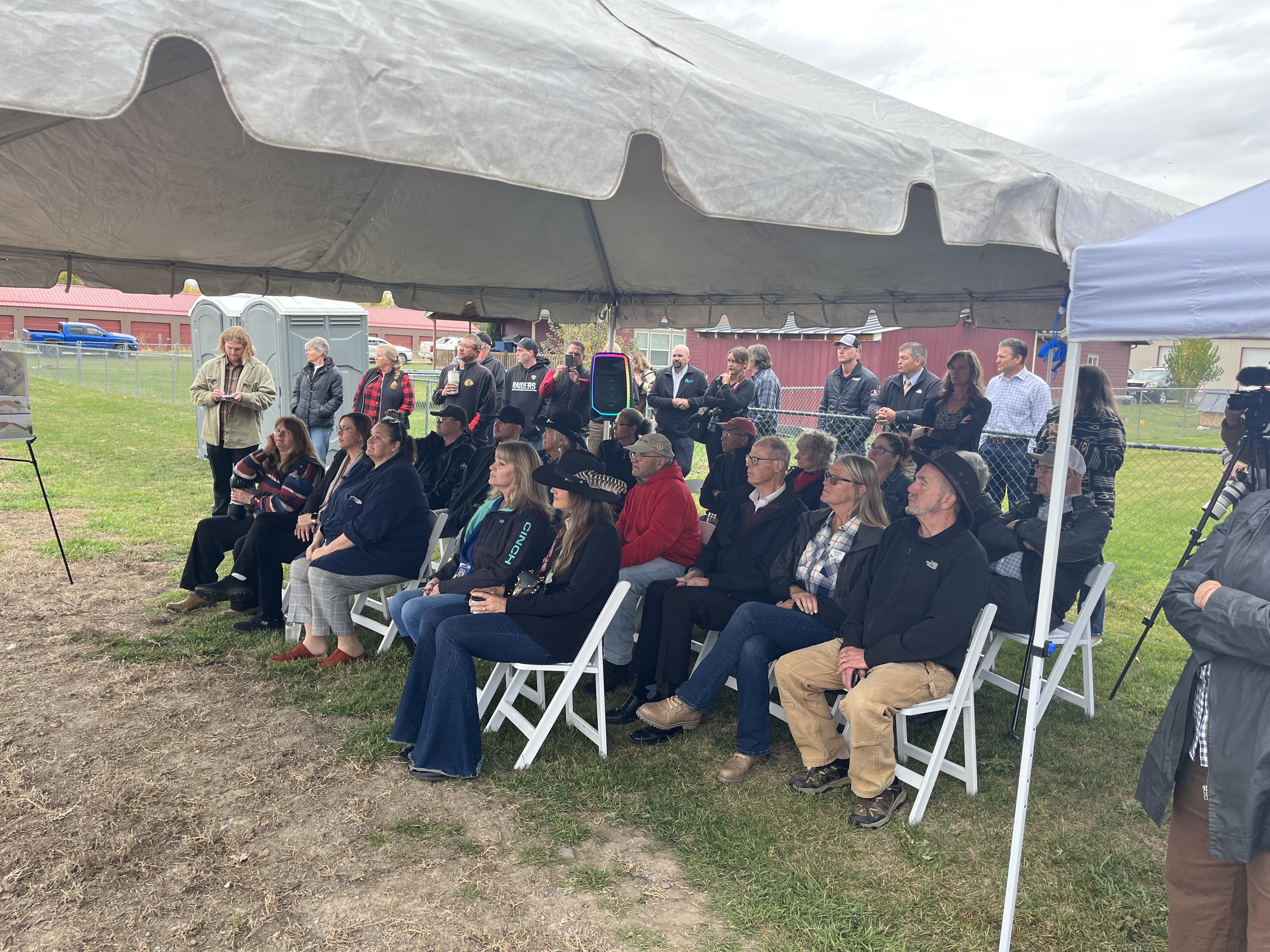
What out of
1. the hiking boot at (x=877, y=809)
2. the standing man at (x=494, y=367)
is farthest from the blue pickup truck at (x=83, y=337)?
the hiking boot at (x=877, y=809)

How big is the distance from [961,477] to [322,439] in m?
7.76

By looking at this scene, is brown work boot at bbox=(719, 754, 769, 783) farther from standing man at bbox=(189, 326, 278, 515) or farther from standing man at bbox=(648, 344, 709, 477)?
standing man at bbox=(189, 326, 278, 515)

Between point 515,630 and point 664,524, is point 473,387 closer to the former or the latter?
point 664,524

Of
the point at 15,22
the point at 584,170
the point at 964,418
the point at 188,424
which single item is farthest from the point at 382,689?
the point at 188,424

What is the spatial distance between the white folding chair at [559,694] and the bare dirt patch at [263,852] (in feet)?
1.08

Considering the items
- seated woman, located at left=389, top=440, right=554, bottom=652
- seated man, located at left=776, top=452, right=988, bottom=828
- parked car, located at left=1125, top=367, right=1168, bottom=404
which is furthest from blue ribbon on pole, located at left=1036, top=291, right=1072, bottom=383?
parked car, located at left=1125, top=367, right=1168, bottom=404

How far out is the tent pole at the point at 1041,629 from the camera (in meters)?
2.47

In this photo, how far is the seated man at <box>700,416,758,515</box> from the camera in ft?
18.5

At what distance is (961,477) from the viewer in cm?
339

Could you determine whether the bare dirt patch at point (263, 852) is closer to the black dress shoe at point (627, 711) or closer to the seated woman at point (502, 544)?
the seated woman at point (502, 544)

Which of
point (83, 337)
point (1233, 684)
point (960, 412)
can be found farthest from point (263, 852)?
point (83, 337)

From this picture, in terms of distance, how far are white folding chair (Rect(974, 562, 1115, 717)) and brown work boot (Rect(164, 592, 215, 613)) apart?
4715mm

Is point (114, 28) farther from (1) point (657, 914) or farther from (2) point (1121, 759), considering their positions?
(2) point (1121, 759)

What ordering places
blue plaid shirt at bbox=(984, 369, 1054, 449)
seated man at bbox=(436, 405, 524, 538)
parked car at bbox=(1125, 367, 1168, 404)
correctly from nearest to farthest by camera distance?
seated man at bbox=(436, 405, 524, 538) → blue plaid shirt at bbox=(984, 369, 1054, 449) → parked car at bbox=(1125, 367, 1168, 404)
